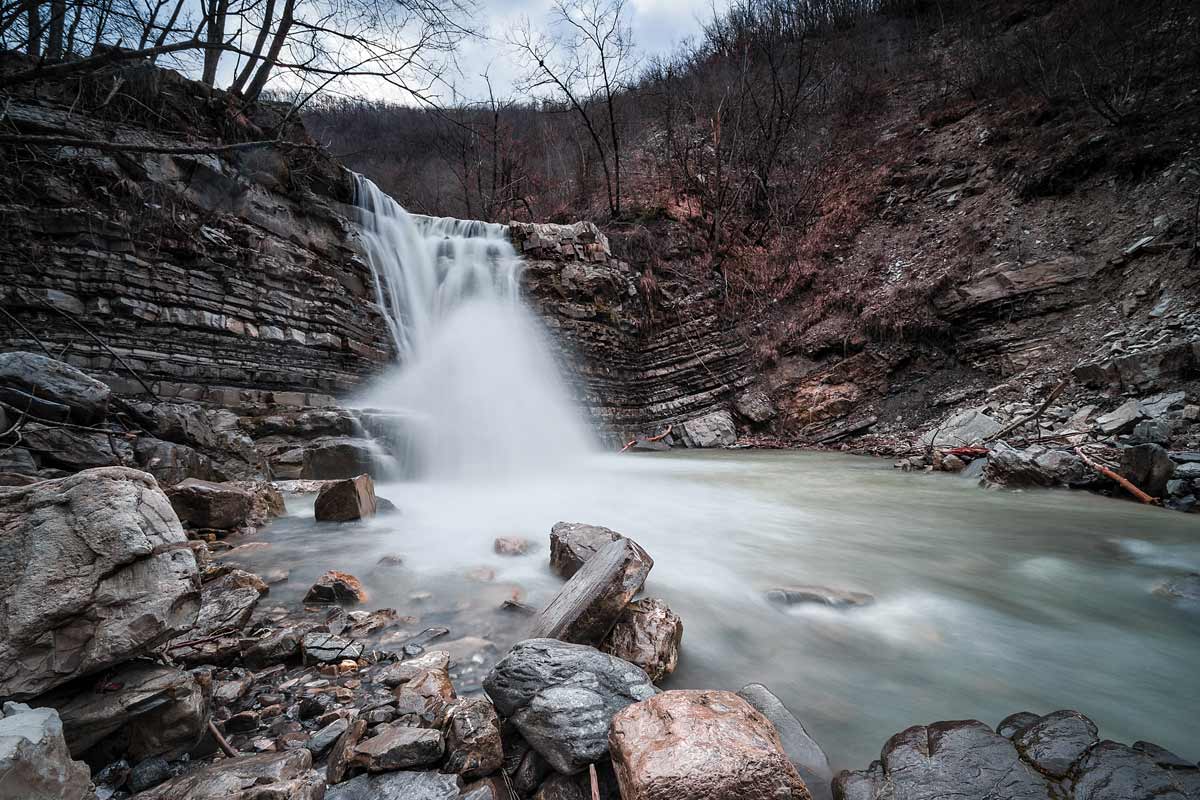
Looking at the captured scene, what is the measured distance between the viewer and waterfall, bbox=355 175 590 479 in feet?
25.8

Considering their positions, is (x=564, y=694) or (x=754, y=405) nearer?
(x=564, y=694)

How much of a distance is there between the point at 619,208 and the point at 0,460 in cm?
1300

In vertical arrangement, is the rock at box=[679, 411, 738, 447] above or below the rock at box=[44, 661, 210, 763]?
below

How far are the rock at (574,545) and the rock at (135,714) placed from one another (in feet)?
5.52

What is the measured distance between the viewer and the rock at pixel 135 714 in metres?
1.15

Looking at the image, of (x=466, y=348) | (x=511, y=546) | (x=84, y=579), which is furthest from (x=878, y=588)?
(x=466, y=348)

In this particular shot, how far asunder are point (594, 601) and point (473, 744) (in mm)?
689

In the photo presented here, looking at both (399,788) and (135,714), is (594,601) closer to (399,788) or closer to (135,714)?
(399,788)

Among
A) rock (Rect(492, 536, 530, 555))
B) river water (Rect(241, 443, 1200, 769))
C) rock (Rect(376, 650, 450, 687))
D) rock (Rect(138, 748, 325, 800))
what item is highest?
rock (Rect(138, 748, 325, 800))

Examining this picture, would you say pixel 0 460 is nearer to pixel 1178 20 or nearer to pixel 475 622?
pixel 475 622

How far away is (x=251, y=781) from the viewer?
3.54 ft

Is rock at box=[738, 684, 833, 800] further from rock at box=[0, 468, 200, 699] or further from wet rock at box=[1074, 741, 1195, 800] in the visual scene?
rock at box=[0, 468, 200, 699]

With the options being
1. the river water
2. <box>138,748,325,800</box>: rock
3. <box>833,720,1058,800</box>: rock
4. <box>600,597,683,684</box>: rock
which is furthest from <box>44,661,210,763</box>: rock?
<box>833,720,1058,800</box>: rock

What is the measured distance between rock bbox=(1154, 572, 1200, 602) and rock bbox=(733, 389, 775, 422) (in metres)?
7.33
